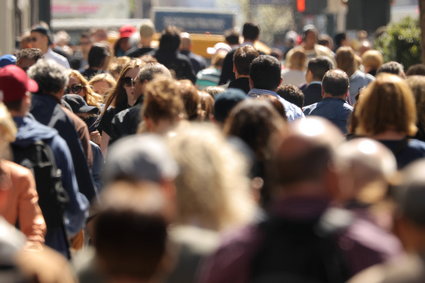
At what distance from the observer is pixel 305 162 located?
425 centimetres

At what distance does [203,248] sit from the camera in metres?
4.61

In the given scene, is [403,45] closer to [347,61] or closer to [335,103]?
[347,61]

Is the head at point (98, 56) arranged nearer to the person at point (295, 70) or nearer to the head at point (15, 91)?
the person at point (295, 70)

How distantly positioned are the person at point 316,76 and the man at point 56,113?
16.9 feet

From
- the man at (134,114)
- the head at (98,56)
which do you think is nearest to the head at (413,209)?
the man at (134,114)

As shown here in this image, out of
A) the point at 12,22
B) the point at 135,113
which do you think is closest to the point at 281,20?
the point at 12,22

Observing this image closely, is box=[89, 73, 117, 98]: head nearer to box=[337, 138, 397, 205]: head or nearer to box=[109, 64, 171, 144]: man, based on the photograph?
box=[109, 64, 171, 144]: man

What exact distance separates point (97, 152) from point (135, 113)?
1345mm

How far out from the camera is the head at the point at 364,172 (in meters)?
4.72

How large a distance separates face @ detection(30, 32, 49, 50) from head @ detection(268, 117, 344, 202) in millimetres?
10425

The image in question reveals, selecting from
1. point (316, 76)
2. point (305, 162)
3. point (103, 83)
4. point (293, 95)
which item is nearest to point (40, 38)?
point (103, 83)

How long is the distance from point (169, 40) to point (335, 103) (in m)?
5.17

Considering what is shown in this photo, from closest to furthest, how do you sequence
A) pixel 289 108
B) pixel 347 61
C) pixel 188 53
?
pixel 289 108 < pixel 347 61 < pixel 188 53

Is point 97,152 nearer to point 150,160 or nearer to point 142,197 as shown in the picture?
point 150,160
